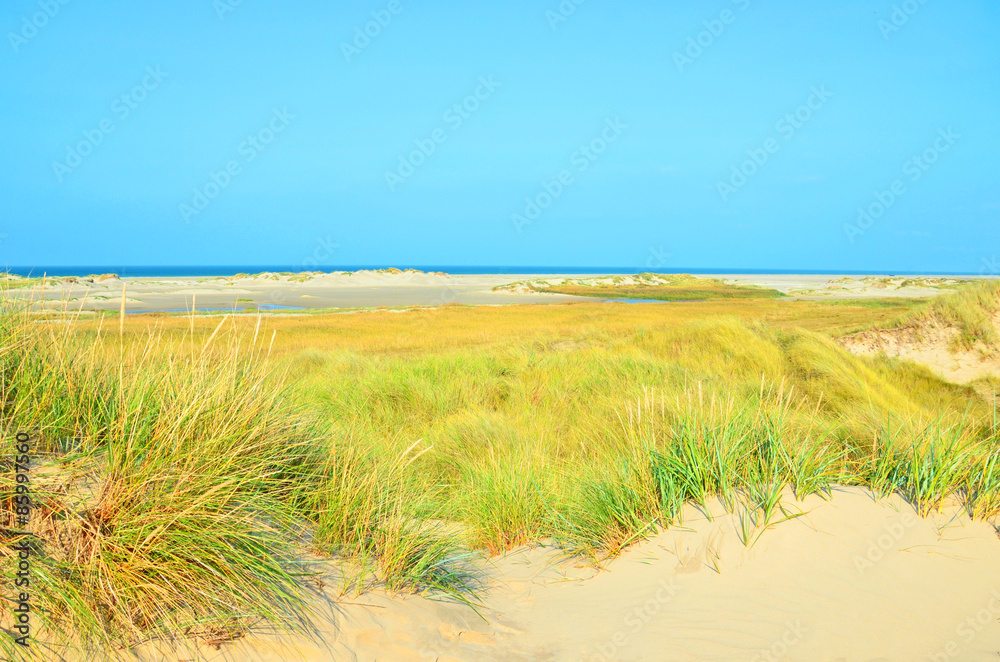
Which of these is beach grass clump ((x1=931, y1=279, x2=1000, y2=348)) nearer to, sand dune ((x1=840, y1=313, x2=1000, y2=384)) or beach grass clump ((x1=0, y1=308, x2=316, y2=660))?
sand dune ((x1=840, y1=313, x2=1000, y2=384))

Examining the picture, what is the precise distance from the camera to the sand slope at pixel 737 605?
9.39ft

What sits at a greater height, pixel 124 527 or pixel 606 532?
pixel 124 527

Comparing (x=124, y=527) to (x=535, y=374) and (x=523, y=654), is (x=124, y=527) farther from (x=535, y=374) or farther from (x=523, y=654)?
(x=535, y=374)

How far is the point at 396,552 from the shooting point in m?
3.49

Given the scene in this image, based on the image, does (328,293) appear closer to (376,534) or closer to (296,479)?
(296,479)

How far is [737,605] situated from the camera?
3215 mm

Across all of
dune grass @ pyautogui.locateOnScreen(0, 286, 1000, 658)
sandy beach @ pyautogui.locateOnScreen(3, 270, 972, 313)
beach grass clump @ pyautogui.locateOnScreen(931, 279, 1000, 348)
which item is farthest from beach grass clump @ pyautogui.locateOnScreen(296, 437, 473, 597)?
sandy beach @ pyautogui.locateOnScreen(3, 270, 972, 313)

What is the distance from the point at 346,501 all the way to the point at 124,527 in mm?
1359

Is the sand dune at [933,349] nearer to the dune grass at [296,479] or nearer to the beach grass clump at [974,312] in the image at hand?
the beach grass clump at [974,312]

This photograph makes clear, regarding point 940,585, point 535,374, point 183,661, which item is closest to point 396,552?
point 183,661

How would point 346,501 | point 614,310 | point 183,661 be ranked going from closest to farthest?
point 183,661 < point 346,501 < point 614,310

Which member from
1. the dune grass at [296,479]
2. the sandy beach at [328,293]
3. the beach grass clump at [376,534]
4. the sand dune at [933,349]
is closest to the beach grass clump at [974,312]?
the sand dune at [933,349]

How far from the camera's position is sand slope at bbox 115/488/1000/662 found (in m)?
2.86

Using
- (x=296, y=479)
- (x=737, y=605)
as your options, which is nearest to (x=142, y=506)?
(x=296, y=479)
